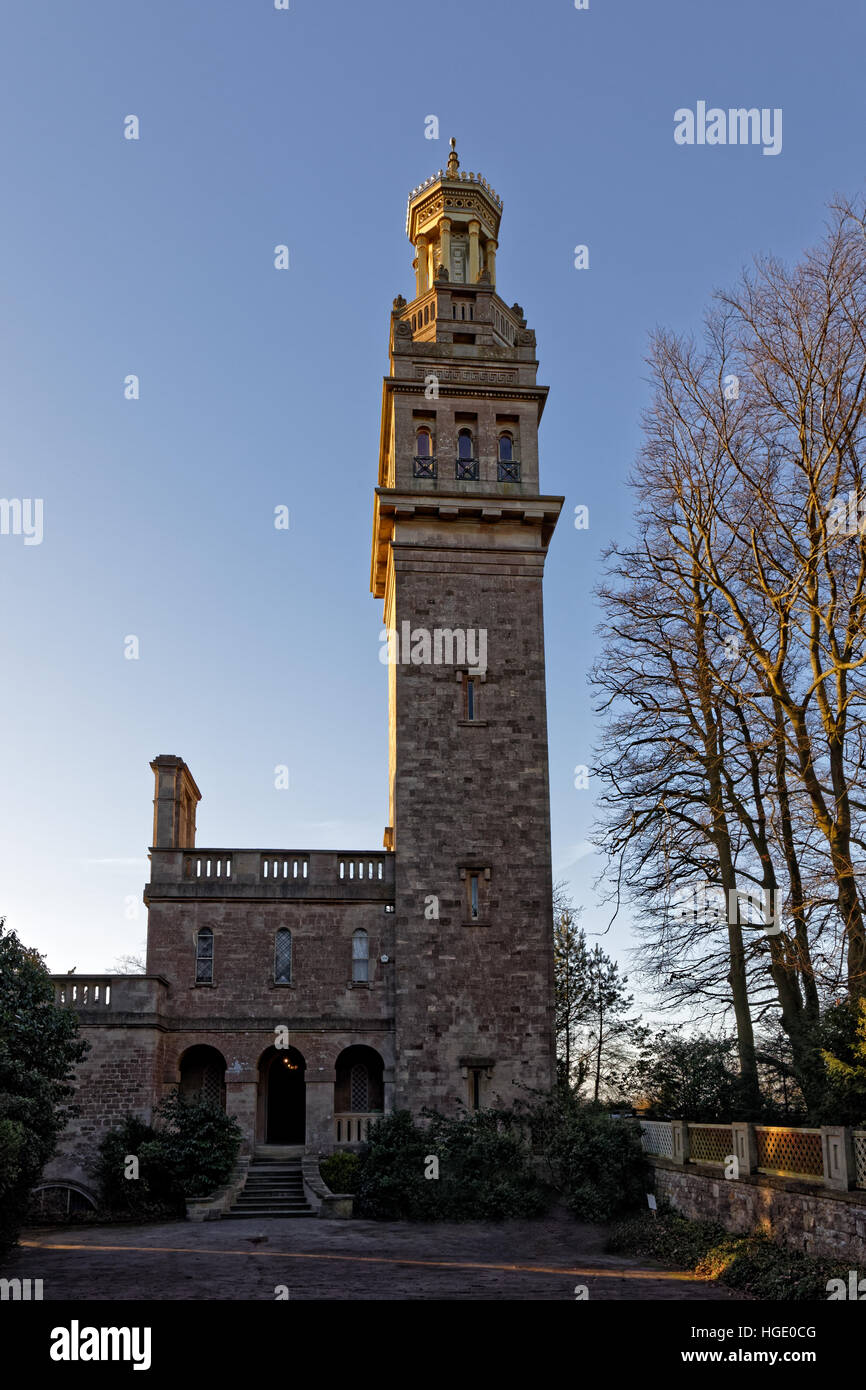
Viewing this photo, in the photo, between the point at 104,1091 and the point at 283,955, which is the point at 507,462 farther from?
the point at 104,1091

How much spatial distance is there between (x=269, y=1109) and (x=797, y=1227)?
16.3m

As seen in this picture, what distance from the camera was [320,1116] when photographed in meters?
25.7

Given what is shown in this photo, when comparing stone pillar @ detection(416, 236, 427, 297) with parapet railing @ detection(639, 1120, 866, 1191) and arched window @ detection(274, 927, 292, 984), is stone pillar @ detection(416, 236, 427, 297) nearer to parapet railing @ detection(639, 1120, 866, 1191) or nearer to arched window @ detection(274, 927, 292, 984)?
arched window @ detection(274, 927, 292, 984)

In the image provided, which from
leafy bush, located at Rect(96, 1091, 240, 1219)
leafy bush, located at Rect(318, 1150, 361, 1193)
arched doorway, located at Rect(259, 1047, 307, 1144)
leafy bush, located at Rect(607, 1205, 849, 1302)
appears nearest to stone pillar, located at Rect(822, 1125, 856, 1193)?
leafy bush, located at Rect(607, 1205, 849, 1302)

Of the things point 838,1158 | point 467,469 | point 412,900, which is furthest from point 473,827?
point 838,1158

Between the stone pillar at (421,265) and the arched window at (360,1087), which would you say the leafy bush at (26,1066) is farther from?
the stone pillar at (421,265)

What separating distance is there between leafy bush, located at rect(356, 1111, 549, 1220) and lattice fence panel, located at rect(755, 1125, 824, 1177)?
672cm

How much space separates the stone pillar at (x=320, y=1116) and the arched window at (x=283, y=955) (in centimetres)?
239

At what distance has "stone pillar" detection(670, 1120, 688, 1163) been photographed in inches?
765

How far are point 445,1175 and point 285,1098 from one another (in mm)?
7089

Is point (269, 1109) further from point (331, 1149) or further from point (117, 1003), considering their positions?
point (117, 1003)

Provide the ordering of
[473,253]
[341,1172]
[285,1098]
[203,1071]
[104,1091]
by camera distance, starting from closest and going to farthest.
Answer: [341,1172], [104,1091], [203,1071], [285,1098], [473,253]

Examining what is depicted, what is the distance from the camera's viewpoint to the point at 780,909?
69.9 feet
